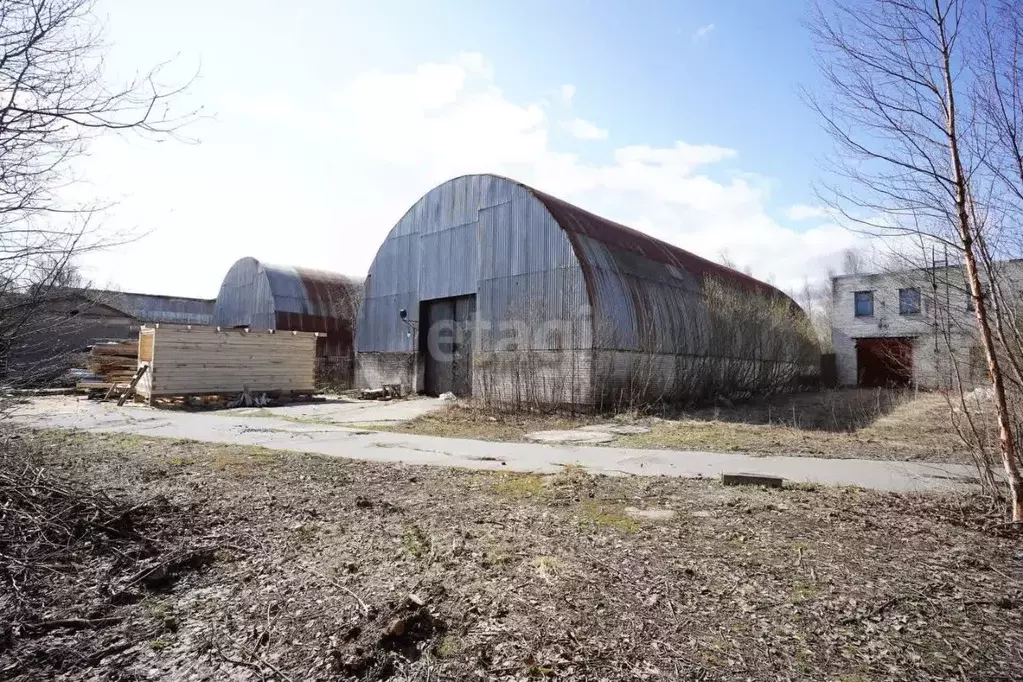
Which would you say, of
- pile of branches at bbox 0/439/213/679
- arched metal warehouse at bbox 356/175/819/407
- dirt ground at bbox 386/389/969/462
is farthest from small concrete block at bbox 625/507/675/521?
arched metal warehouse at bbox 356/175/819/407

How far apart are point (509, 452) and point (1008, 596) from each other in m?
6.67

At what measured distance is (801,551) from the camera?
4.19 meters

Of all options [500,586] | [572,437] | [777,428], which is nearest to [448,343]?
[572,437]

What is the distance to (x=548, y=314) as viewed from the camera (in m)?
17.3

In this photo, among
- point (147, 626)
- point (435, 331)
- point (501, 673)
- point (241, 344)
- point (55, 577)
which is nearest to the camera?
point (501, 673)

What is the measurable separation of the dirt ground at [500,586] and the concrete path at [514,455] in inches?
63.1

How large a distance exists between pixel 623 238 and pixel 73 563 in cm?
1897

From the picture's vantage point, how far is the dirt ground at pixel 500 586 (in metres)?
2.85

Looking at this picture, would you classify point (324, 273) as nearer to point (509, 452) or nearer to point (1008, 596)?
point (509, 452)

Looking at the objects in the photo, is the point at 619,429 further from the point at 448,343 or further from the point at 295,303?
the point at 295,303

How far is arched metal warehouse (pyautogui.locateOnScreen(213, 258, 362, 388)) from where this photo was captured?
1199 inches

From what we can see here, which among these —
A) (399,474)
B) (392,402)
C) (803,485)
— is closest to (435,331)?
(392,402)

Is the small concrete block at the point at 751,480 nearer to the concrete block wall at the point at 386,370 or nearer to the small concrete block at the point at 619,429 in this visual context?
the small concrete block at the point at 619,429

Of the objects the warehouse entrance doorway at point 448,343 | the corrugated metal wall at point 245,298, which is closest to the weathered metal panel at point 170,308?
the corrugated metal wall at point 245,298
